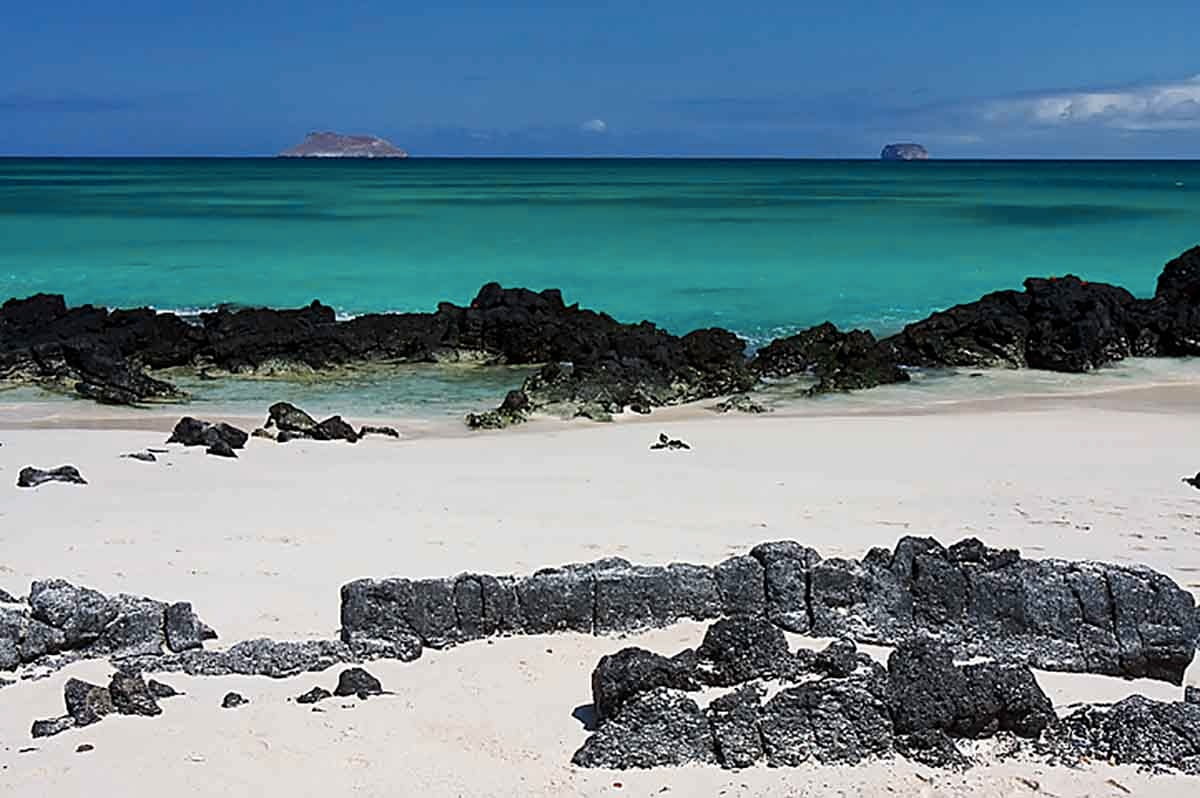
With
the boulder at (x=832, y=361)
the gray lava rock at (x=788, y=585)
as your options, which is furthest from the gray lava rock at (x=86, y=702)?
the boulder at (x=832, y=361)

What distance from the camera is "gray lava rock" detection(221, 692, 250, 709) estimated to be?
566 centimetres

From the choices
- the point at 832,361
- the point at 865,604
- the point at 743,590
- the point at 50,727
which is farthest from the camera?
the point at 832,361

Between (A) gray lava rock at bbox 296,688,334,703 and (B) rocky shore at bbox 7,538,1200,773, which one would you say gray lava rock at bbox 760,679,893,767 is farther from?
(A) gray lava rock at bbox 296,688,334,703

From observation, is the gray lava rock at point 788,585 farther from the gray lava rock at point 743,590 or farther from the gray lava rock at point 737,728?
the gray lava rock at point 737,728

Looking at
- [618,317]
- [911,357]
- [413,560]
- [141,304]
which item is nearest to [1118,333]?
[911,357]

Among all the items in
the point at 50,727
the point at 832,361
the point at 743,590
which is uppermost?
the point at 832,361

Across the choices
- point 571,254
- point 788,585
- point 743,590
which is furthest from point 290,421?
point 571,254

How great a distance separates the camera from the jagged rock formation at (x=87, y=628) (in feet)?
20.3

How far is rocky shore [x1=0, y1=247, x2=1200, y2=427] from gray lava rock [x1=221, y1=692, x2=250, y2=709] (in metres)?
10.9

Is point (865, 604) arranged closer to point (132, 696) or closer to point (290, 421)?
point (132, 696)

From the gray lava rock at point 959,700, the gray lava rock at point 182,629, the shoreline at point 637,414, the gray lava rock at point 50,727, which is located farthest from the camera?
the shoreline at point 637,414

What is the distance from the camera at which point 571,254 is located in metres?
41.3

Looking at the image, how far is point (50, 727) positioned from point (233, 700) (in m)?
0.68

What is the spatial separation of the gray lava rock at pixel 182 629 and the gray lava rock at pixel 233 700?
2.17 ft
